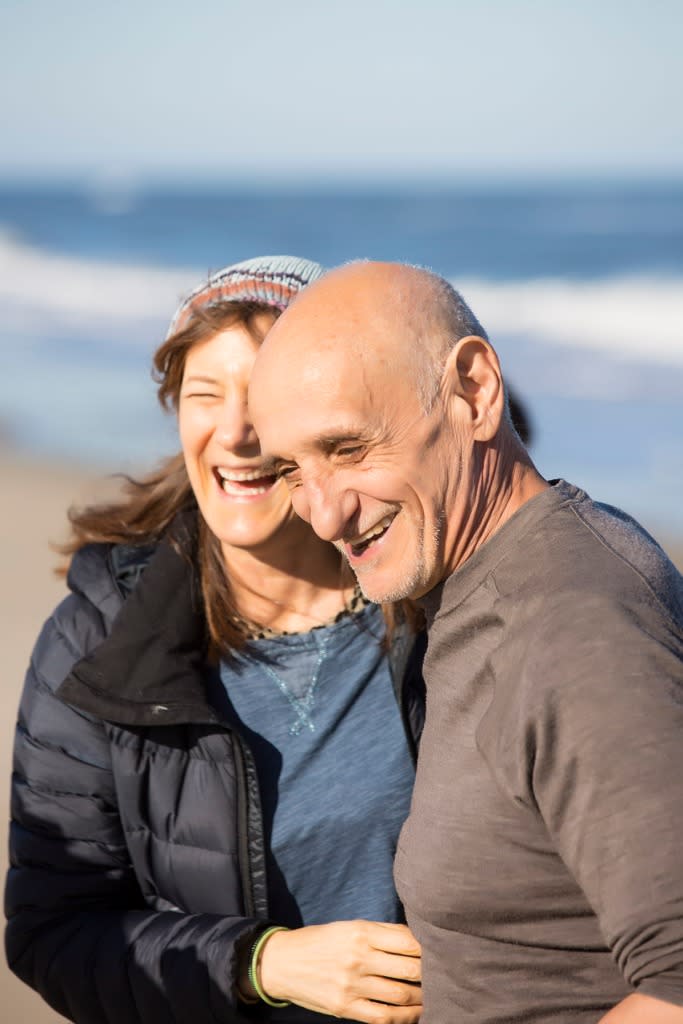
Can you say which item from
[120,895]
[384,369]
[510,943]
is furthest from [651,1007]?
[120,895]

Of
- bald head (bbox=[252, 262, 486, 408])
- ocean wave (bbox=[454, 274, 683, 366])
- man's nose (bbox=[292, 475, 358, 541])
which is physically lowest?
man's nose (bbox=[292, 475, 358, 541])

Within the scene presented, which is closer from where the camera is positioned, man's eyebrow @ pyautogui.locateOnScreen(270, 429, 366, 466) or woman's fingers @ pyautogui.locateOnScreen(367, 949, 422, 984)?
man's eyebrow @ pyautogui.locateOnScreen(270, 429, 366, 466)

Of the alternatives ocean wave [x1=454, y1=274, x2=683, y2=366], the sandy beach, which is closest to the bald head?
the sandy beach

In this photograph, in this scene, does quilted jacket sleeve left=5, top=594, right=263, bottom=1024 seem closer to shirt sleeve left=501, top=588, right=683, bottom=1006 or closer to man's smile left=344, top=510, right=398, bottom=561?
man's smile left=344, top=510, right=398, bottom=561

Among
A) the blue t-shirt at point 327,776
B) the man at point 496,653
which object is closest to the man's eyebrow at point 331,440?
the man at point 496,653

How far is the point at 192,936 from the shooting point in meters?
2.95

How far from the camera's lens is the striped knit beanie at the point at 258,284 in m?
3.19

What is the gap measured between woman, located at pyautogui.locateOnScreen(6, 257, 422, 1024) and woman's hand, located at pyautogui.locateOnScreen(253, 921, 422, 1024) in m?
0.03

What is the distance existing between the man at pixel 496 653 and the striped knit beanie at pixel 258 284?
2.87 ft

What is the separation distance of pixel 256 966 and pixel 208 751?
0.48 m

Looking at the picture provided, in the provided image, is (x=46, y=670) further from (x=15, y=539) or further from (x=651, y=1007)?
(x=15, y=539)

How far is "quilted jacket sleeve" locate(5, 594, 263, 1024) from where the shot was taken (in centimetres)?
299

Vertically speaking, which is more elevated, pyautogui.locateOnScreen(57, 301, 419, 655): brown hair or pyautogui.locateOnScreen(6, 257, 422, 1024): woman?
pyautogui.locateOnScreen(57, 301, 419, 655): brown hair

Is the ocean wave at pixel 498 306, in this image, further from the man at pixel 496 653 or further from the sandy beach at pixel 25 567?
the man at pixel 496 653
